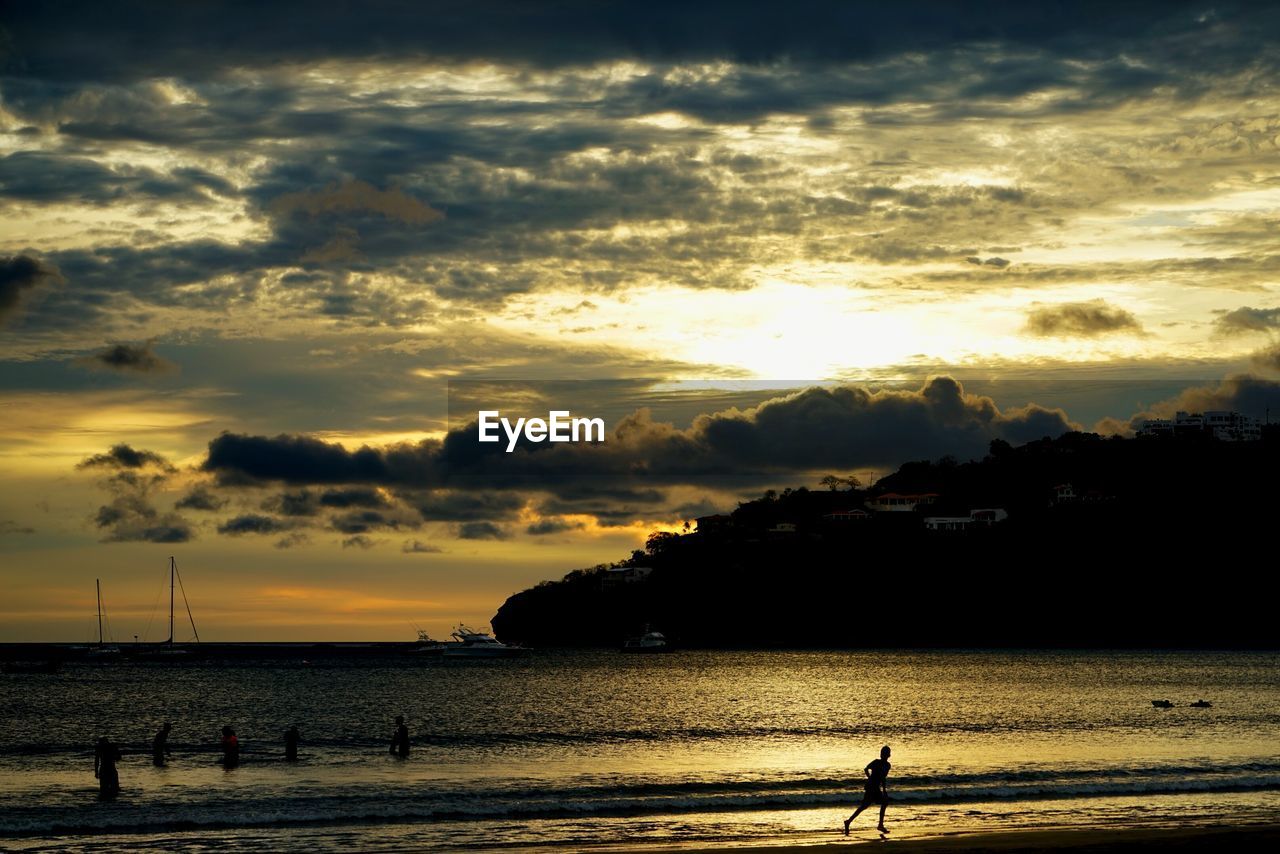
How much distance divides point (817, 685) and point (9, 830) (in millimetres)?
93124

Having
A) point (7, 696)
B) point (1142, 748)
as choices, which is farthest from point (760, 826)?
point (7, 696)

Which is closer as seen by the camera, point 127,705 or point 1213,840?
point 1213,840

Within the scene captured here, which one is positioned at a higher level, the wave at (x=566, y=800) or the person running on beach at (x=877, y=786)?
the person running on beach at (x=877, y=786)

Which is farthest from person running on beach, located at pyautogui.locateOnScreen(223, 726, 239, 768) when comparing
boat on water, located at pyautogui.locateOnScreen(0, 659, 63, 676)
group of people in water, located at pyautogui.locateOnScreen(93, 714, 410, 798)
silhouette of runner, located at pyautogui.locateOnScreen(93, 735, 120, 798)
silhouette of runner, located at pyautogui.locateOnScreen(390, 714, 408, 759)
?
boat on water, located at pyautogui.locateOnScreen(0, 659, 63, 676)

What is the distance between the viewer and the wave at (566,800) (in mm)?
44562

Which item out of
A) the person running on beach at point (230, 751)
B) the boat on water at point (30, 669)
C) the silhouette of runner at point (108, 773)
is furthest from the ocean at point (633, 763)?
the boat on water at point (30, 669)

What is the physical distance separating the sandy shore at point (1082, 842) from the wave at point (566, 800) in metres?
8.96

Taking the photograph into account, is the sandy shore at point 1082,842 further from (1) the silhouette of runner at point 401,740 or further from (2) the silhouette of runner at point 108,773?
(1) the silhouette of runner at point 401,740

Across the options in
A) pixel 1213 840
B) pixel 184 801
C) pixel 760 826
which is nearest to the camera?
pixel 1213 840

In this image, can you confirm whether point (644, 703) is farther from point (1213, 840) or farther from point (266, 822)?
point (1213, 840)

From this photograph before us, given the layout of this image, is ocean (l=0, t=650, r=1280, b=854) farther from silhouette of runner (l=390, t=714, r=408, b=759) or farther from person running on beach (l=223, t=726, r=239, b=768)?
person running on beach (l=223, t=726, r=239, b=768)

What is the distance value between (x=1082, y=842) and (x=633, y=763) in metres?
29.5

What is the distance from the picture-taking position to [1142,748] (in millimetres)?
66938

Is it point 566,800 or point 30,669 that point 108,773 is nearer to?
point 566,800
